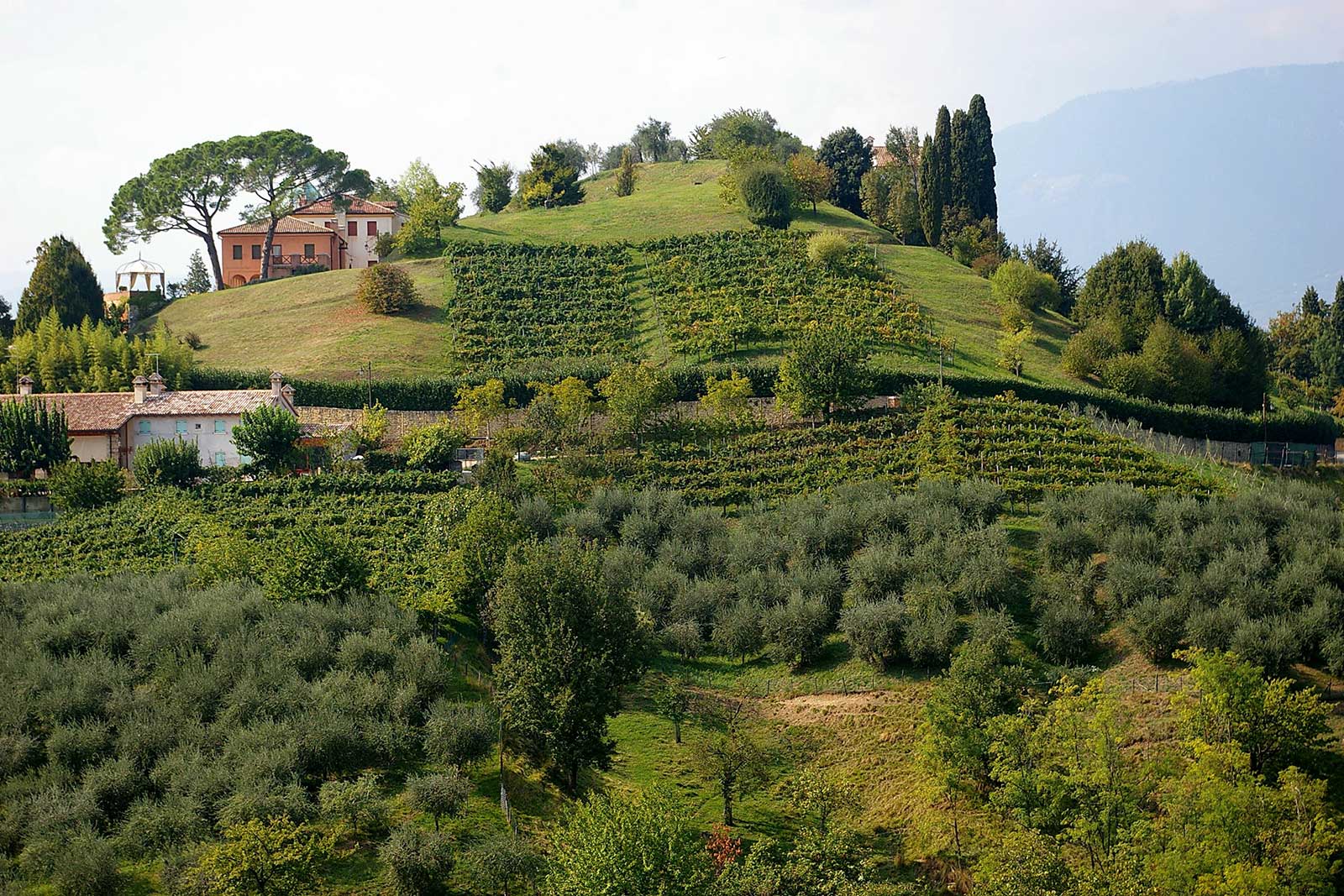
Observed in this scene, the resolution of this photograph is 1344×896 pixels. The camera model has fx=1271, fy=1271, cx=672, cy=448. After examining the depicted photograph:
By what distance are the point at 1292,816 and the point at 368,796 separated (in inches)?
781

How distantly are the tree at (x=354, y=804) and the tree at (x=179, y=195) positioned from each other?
209 feet

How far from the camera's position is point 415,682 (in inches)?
1314

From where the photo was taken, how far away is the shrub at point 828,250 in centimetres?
7012

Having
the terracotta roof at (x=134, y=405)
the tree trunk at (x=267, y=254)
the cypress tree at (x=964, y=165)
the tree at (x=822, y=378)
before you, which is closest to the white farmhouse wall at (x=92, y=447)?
the terracotta roof at (x=134, y=405)

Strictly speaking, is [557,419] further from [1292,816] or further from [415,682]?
[1292,816]

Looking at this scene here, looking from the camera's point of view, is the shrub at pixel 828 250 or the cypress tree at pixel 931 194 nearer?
the shrub at pixel 828 250

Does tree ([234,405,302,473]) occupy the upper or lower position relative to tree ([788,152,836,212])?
lower

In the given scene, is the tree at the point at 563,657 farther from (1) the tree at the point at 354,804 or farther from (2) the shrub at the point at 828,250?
(2) the shrub at the point at 828,250

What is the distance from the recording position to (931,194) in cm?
8144

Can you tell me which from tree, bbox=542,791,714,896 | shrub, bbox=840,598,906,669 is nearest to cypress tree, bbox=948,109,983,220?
shrub, bbox=840,598,906,669

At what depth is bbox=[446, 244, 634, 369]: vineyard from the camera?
65.0 m

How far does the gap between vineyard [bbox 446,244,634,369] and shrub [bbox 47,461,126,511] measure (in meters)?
19.2

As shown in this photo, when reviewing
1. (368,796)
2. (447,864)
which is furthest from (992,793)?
(368,796)

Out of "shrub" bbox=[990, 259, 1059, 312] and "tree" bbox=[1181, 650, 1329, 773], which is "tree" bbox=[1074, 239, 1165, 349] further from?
"tree" bbox=[1181, 650, 1329, 773]
